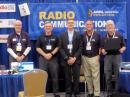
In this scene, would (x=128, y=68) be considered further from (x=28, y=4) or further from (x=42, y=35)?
(x=28, y=4)

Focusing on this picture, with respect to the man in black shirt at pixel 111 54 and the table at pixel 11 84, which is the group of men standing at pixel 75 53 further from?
the table at pixel 11 84

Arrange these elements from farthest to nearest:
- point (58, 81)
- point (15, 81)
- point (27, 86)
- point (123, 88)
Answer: point (58, 81) < point (123, 88) < point (15, 81) < point (27, 86)

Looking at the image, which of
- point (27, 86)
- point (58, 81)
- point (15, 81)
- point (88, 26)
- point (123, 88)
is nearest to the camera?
point (27, 86)

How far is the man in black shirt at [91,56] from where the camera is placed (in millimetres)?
7082

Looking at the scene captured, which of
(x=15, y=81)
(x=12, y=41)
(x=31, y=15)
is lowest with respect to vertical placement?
(x=15, y=81)

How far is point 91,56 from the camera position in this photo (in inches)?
280

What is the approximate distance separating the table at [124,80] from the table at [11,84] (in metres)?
1.96

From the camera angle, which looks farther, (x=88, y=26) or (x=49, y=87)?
(x=49, y=87)

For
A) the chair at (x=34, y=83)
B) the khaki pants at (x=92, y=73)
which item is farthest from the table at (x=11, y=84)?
the khaki pants at (x=92, y=73)

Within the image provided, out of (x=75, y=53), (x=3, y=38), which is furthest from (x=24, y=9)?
(x=75, y=53)

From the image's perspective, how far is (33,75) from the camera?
5410 mm

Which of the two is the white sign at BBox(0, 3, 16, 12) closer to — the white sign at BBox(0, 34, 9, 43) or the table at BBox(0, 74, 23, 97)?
the white sign at BBox(0, 34, 9, 43)

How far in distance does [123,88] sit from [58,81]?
1.77 meters

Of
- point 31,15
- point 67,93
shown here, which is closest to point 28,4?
point 31,15
